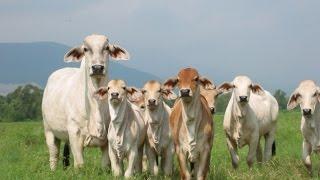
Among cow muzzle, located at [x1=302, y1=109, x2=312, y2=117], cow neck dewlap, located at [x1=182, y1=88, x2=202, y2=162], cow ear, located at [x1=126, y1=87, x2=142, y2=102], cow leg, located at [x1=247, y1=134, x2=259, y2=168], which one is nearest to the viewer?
cow neck dewlap, located at [x1=182, y1=88, x2=202, y2=162]

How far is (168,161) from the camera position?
35.2 ft

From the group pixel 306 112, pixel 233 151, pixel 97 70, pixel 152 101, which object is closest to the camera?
pixel 97 70

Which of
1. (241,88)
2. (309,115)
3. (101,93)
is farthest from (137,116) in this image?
(309,115)

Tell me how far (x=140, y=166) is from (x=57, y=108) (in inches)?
69.9

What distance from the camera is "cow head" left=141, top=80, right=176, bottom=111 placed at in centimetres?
1062

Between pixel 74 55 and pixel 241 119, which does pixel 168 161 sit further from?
pixel 74 55

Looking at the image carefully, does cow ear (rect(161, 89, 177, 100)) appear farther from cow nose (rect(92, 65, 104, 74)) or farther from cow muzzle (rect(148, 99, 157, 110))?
cow nose (rect(92, 65, 104, 74))

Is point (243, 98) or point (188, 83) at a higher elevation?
point (188, 83)

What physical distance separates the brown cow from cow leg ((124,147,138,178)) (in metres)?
0.68

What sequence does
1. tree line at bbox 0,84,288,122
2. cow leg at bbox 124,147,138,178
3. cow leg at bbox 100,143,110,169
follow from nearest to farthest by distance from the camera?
1. cow leg at bbox 124,147,138,178
2. cow leg at bbox 100,143,110,169
3. tree line at bbox 0,84,288,122

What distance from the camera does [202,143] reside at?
9.96m

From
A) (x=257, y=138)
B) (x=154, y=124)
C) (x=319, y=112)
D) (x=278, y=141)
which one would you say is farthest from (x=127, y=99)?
(x=278, y=141)

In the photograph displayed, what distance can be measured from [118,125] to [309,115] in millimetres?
4179

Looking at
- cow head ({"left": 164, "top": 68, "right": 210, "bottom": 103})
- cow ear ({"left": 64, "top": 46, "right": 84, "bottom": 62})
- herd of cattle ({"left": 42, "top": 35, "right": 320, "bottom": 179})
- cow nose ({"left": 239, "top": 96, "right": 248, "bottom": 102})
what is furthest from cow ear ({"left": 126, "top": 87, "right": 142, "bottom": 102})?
cow nose ({"left": 239, "top": 96, "right": 248, "bottom": 102})
